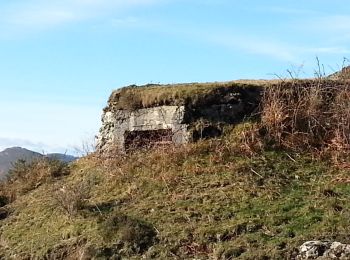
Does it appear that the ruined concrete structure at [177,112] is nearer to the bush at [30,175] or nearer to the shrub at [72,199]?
the bush at [30,175]

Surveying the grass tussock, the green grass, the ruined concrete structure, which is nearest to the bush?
the green grass

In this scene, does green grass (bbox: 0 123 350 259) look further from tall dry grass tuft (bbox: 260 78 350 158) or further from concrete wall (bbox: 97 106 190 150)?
concrete wall (bbox: 97 106 190 150)

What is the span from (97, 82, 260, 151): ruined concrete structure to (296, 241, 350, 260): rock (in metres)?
4.88

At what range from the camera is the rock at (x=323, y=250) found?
29.6 feet

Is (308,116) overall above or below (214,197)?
above

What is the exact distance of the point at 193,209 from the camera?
11547mm

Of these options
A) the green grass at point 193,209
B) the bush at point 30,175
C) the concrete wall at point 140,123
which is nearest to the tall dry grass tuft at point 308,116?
the green grass at point 193,209

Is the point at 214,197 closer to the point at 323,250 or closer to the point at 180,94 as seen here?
the point at 323,250

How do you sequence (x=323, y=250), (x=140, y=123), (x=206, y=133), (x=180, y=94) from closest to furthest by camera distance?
(x=323, y=250)
(x=206, y=133)
(x=180, y=94)
(x=140, y=123)

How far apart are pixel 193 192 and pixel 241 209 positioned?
1.31 metres

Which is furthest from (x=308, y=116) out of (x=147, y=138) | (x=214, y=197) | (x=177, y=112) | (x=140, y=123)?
(x=140, y=123)

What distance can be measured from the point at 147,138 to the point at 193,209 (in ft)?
11.9

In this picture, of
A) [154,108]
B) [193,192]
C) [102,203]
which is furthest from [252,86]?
[102,203]

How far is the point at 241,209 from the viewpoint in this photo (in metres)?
11.1
